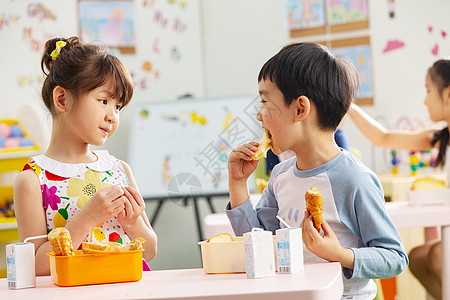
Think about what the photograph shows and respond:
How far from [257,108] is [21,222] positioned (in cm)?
53

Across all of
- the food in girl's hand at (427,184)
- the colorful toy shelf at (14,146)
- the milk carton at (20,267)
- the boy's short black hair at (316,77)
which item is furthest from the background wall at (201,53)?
the milk carton at (20,267)

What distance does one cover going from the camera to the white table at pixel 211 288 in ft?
2.68

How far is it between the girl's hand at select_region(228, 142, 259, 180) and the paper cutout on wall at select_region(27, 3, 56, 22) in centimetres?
311

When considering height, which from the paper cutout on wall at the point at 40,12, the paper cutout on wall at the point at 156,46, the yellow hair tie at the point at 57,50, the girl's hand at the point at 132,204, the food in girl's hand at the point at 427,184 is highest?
the paper cutout on wall at the point at 40,12

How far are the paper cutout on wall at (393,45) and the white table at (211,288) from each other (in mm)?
2946

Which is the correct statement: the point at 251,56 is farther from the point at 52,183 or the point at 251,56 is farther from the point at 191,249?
the point at 52,183

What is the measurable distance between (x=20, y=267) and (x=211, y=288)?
332mm

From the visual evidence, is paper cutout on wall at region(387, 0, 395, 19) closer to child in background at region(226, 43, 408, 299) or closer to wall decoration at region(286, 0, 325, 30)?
wall decoration at region(286, 0, 325, 30)

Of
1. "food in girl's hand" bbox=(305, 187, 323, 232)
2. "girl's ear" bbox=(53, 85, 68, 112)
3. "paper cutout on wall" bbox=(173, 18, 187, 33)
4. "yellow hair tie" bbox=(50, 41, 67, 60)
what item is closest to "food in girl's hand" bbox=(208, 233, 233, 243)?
"food in girl's hand" bbox=(305, 187, 323, 232)

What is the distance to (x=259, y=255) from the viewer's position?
96 cm

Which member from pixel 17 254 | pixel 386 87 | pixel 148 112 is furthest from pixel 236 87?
pixel 17 254

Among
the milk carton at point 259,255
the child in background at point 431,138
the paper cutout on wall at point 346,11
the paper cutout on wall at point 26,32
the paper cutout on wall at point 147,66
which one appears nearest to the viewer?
the milk carton at point 259,255

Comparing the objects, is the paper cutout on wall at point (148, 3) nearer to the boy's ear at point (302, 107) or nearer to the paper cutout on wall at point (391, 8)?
the paper cutout on wall at point (391, 8)

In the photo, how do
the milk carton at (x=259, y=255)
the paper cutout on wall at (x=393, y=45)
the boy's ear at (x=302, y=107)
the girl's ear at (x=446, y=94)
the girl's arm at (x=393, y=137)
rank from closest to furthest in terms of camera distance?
the milk carton at (x=259, y=255) → the boy's ear at (x=302, y=107) → the girl's ear at (x=446, y=94) → the girl's arm at (x=393, y=137) → the paper cutout on wall at (x=393, y=45)
